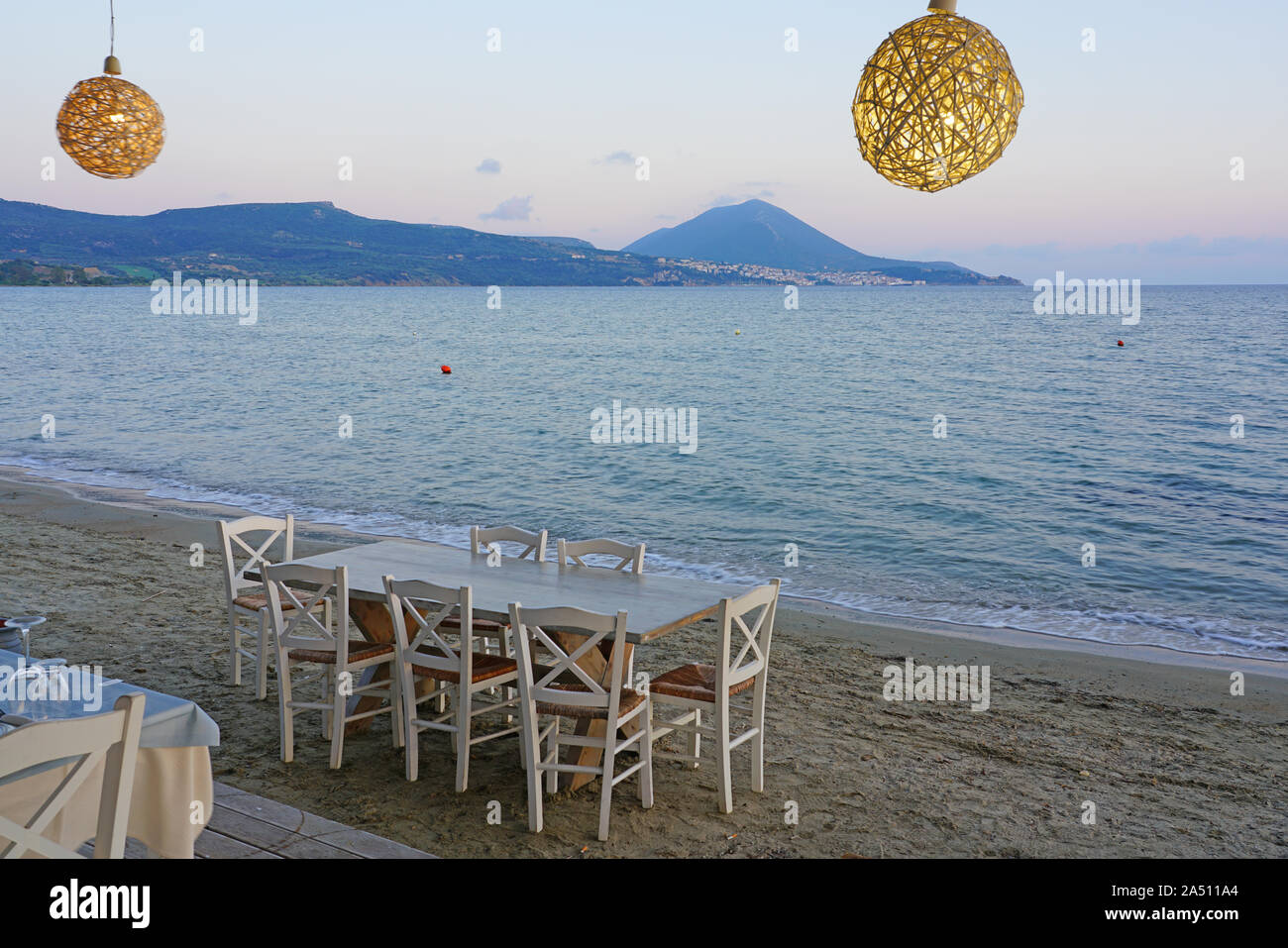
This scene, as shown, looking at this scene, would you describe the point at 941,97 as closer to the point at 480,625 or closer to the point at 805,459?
the point at 480,625

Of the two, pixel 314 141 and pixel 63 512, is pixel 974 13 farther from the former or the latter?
pixel 314 141

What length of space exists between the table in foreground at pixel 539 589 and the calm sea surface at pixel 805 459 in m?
5.25

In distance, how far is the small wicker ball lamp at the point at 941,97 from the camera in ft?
11.3

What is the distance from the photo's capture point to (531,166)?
1953 inches

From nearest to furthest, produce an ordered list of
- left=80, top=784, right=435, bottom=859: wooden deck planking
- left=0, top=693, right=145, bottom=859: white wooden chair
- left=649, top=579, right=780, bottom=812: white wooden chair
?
1. left=0, top=693, right=145, bottom=859: white wooden chair
2. left=80, top=784, right=435, bottom=859: wooden deck planking
3. left=649, top=579, right=780, bottom=812: white wooden chair

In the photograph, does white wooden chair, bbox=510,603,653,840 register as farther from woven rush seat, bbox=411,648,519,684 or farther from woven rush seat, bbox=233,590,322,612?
woven rush seat, bbox=233,590,322,612

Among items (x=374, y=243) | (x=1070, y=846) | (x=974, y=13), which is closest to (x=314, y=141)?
(x=974, y=13)

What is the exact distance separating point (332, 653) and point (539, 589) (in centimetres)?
114

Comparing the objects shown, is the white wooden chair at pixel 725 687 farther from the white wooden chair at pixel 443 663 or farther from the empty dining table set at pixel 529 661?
the white wooden chair at pixel 443 663

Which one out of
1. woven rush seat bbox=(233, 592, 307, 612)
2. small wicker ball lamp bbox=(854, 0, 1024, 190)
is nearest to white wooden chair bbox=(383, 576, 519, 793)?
woven rush seat bbox=(233, 592, 307, 612)

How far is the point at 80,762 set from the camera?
7.87ft

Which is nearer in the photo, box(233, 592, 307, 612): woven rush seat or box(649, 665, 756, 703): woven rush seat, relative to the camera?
box(649, 665, 756, 703): woven rush seat

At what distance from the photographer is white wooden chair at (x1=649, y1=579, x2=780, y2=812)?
14.7 ft

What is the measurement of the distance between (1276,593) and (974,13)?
704 cm
